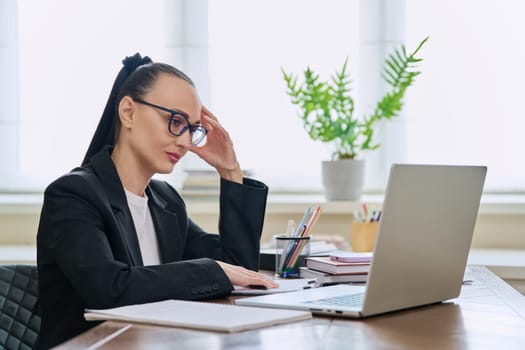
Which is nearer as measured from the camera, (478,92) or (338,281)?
(338,281)

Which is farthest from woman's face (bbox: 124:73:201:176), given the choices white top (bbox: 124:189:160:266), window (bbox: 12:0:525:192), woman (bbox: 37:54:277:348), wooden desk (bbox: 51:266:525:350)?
window (bbox: 12:0:525:192)

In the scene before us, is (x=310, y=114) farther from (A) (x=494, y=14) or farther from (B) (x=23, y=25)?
(B) (x=23, y=25)

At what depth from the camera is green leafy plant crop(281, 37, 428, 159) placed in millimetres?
3394

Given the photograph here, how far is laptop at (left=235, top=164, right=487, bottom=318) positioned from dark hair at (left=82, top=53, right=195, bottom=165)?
68 cm

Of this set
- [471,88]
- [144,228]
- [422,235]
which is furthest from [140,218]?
[471,88]

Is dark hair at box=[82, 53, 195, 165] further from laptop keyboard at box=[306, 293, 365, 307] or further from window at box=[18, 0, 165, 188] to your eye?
window at box=[18, 0, 165, 188]

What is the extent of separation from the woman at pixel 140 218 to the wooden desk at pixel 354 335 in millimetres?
276

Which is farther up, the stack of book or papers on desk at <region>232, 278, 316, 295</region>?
the stack of book

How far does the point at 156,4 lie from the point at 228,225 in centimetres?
186

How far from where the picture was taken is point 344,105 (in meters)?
3.49

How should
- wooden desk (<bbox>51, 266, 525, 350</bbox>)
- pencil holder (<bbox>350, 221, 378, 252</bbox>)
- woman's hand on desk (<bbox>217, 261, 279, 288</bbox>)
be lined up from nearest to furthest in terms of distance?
1. wooden desk (<bbox>51, 266, 525, 350</bbox>)
2. woman's hand on desk (<bbox>217, 261, 279, 288</bbox>)
3. pencil holder (<bbox>350, 221, 378, 252</bbox>)

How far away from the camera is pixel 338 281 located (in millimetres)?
1876

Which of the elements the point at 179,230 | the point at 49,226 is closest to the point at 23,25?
the point at 179,230

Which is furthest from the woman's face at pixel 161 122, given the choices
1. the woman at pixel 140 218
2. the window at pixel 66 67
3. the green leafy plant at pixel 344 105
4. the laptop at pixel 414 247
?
the window at pixel 66 67
